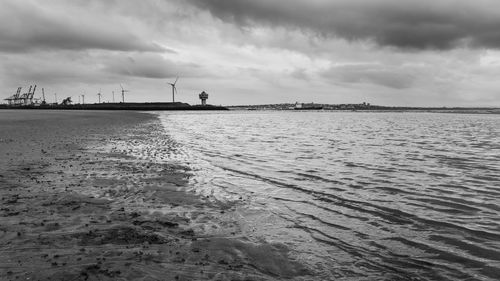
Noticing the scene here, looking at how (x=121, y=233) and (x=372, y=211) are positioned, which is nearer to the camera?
(x=121, y=233)

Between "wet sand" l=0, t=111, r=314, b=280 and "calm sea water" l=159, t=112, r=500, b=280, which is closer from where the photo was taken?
"wet sand" l=0, t=111, r=314, b=280

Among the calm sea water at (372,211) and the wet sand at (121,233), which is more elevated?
the wet sand at (121,233)

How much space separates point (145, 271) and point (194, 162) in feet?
48.4

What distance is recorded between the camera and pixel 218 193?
13461 millimetres

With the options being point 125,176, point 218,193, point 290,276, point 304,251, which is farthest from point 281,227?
point 125,176

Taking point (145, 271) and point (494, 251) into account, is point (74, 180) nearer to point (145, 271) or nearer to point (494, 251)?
point (145, 271)

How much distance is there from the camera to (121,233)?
26.9 feet

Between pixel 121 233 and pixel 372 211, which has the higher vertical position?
pixel 121 233

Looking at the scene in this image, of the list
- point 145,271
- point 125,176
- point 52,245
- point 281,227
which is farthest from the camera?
point 125,176

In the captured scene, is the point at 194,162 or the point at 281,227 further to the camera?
the point at 194,162

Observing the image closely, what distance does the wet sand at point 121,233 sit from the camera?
6.41 m

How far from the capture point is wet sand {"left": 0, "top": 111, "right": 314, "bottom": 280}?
6.41 m

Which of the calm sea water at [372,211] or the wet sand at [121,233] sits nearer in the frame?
the wet sand at [121,233]

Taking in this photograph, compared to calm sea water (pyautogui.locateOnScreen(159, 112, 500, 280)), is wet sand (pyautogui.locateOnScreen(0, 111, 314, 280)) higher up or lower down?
higher up
